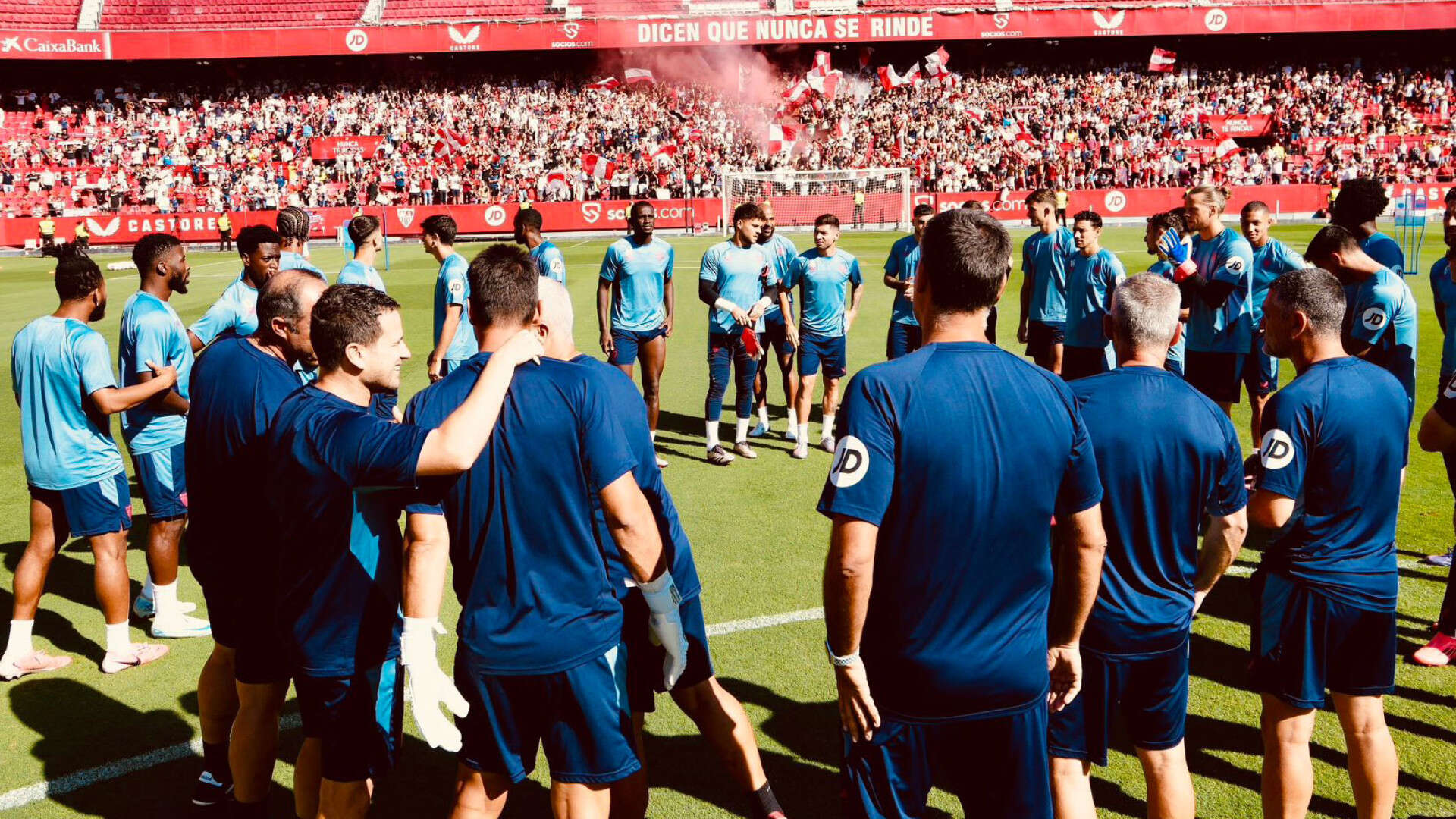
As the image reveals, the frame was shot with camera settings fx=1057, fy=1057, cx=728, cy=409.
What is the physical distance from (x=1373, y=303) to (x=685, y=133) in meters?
42.2

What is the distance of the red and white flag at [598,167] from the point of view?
3878cm

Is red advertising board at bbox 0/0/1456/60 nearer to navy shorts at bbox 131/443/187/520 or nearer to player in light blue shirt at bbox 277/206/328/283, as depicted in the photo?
player in light blue shirt at bbox 277/206/328/283

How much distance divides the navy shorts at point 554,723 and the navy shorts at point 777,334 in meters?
7.23

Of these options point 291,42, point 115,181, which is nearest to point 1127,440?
point 115,181

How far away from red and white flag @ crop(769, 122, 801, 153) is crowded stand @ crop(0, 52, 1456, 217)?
14 cm

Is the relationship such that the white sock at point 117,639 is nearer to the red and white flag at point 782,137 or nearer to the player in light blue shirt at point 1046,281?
the player in light blue shirt at point 1046,281

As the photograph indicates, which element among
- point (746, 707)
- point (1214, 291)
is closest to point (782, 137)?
point (1214, 291)

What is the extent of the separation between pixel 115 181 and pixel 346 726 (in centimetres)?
4493

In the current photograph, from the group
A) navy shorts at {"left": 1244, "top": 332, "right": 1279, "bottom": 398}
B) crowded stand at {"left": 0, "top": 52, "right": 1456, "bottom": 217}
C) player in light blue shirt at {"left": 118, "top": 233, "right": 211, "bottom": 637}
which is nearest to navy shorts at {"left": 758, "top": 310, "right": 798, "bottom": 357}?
navy shorts at {"left": 1244, "top": 332, "right": 1279, "bottom": 398}

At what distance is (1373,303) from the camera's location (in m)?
5.81

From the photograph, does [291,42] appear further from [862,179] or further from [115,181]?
[862,179]

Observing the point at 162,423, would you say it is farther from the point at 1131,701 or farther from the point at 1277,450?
the point at 1277,450

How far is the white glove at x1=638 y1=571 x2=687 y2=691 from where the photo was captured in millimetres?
3355

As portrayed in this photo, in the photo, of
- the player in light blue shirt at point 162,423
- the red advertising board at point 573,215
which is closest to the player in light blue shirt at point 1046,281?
the player in light blue shirt at point 162,423
